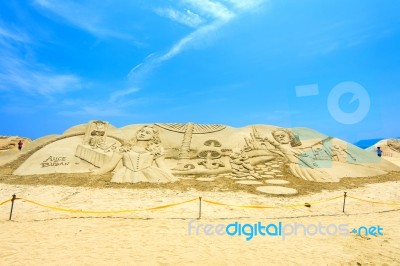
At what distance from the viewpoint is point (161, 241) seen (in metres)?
6.38

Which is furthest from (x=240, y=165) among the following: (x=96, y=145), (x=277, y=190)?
(x=96, y=145)

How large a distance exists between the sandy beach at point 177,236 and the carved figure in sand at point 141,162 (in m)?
2.48

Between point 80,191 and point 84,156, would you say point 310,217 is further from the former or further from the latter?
point 84,156

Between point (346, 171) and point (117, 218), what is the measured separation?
44.2 feet

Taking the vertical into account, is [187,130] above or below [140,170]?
above

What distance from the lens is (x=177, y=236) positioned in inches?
264

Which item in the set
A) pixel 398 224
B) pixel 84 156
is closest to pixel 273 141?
pixel 398 224

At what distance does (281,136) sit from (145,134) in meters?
8.56

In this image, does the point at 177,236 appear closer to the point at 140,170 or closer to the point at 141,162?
the point at 140,170

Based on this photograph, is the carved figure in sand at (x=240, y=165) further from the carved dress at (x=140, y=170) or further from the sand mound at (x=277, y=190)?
the carved dress at (x=140, y=170)

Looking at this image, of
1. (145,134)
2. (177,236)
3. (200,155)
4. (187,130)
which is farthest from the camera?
(187,130)

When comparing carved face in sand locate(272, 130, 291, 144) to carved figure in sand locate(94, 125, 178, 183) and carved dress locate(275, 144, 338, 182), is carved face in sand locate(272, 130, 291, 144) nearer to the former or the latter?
carved dress locate(275, 144, 338, 182)

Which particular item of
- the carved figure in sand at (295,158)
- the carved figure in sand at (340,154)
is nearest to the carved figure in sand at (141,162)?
the carved figure in sand at (295,158)

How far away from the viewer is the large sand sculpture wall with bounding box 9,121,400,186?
47.2ft
